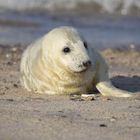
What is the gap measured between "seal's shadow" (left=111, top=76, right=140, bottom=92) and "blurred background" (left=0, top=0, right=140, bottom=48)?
4.95 meters

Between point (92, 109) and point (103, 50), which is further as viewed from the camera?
point (103, 50)

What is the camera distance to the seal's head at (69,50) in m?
7.20

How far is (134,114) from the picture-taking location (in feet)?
21.2

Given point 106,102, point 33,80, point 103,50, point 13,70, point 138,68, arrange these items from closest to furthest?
1. point 106,102
2. point 33,80
3. point 13,70
4. point 138,68
5. point 103,50

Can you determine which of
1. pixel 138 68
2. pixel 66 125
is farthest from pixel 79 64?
pixel 138 68

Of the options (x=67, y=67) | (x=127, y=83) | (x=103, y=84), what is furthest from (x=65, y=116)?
(x=127, y=83)

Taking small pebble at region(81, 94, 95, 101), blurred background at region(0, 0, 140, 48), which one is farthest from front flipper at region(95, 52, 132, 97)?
blurred background at region(0, 0, 140, 48)

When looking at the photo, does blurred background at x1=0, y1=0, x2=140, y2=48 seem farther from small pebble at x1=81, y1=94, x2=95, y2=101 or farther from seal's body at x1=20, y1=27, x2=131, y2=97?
small pebble at x1=81, y1=94, x2=95, y2=101

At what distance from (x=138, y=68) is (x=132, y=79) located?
1.69 meters

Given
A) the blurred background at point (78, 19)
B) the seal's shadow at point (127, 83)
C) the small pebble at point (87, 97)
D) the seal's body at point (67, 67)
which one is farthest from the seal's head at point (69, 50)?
the blurred background at point (78, 19)

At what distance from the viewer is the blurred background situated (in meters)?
15.3

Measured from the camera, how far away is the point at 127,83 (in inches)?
348

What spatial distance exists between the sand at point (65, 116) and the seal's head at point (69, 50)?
1.17 feet

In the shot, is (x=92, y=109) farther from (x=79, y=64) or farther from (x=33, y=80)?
(x=33, y=80)
